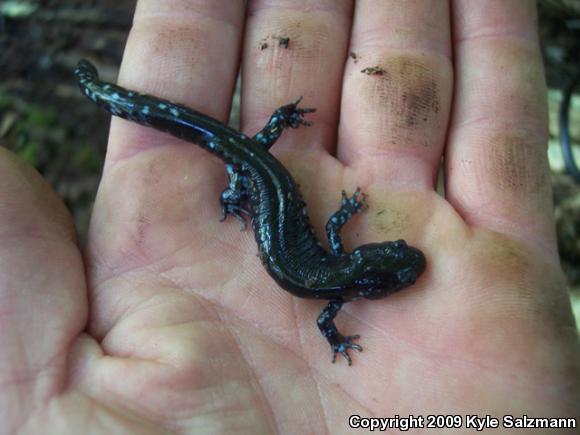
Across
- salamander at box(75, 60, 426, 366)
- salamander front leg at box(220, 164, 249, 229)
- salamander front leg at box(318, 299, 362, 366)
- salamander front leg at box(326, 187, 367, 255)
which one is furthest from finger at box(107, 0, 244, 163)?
salamander front leg at box(318, 299, 362, 366)

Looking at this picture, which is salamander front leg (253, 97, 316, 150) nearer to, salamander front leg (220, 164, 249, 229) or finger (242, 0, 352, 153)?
finger (242, 0, 352, 153)

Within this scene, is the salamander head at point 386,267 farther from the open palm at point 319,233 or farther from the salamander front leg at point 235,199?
the salamander front leg at point 235,199

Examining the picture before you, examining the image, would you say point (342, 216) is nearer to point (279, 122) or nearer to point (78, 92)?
point (279, 122)

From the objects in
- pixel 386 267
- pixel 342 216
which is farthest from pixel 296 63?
pixel 386 267

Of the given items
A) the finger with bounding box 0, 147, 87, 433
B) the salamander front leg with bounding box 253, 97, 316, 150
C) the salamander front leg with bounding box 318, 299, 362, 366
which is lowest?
the salamander front leg with bounding box 318, 299, 362, 366

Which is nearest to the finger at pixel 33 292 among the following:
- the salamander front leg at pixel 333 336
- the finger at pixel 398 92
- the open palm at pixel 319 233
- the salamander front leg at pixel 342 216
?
the open palm at pixel 319 233

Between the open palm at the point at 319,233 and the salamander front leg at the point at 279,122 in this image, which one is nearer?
the open palm at the point at 319,233
